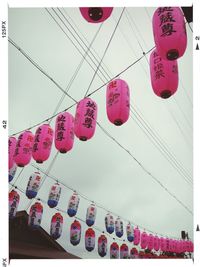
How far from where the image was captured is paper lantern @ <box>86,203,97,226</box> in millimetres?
8877

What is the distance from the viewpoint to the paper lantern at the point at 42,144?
4.53 meters

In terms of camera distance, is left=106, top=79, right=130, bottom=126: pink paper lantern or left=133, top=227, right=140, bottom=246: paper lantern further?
left=133, top=227, right=140, bottom=246: paper lantern

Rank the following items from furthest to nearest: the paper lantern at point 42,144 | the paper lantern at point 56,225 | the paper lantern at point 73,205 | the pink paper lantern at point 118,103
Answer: the paper lantern at point 56,225 → the paper lantern at point 73,205 → the paper lantern at point 42,144 → the pink paper lantern at point 118,103

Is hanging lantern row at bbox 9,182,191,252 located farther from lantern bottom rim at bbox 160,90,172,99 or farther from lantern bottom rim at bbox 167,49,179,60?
lantern bottom rim at bbox 167,49,179,60

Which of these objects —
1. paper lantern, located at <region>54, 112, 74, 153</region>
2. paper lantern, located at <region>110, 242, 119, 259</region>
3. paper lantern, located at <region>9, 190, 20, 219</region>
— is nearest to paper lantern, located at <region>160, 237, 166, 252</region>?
paper lantern, located at <region>110, 242, 119, 259</region>

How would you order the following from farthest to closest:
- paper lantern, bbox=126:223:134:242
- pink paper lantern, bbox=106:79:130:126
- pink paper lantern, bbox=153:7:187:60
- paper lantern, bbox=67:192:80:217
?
paper lantern, bbox=126:223:134:242
paper lantern, bbox=67:192:80:217
pink paper lantern, bbox=106:79:130:126
pink paper lantern, bbox=153:7:187:60

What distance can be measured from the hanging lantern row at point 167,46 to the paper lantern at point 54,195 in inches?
188

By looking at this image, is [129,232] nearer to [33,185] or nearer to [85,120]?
[33,185]

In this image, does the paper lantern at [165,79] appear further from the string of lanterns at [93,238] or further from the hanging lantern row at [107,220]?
the string of lanterns at [93,238]

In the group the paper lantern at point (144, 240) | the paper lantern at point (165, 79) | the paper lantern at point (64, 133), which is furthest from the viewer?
the paper lantern at point (144, 240)

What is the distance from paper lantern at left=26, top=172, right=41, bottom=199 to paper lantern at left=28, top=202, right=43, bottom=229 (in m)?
1.38

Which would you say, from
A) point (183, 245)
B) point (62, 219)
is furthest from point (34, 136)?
point (183, 245)

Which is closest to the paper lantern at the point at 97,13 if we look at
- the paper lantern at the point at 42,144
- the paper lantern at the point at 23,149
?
the paper lantern at the point at 42,144

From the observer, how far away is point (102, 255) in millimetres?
10195
